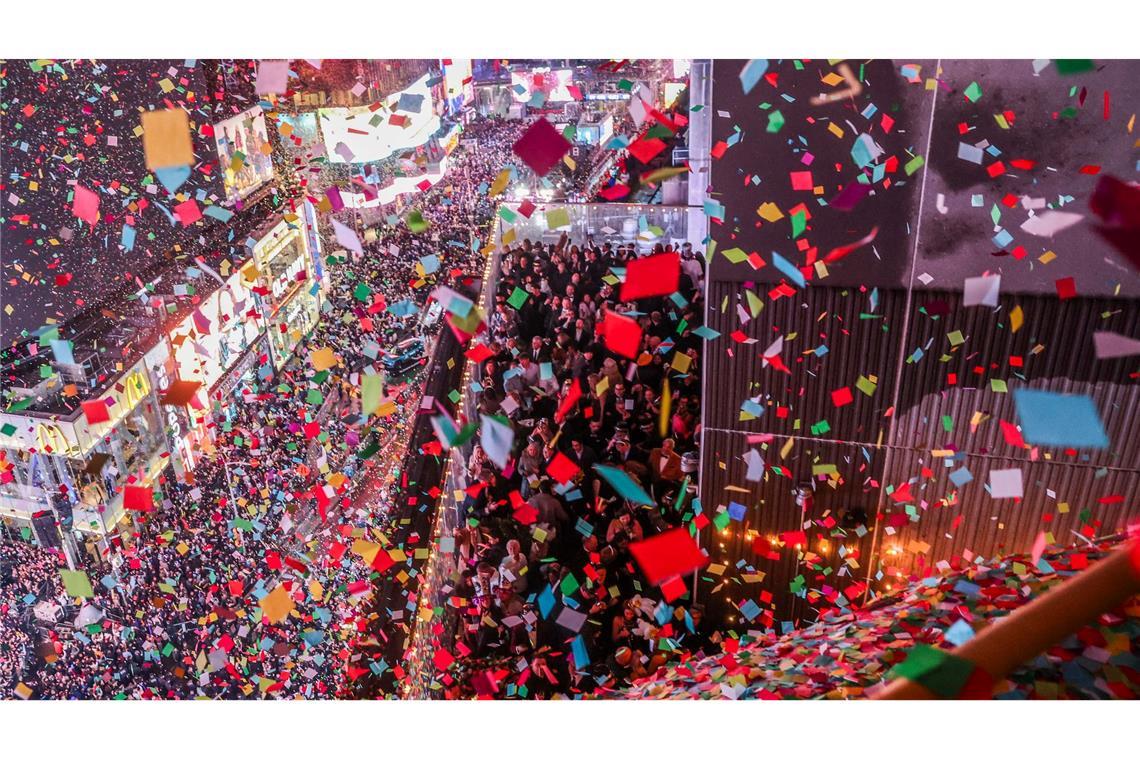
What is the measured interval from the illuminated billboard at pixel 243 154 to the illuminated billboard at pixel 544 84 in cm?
75

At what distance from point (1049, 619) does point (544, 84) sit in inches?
71.9

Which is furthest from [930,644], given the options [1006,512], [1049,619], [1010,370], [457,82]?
[457,82]

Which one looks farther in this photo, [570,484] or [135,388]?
[570,484]

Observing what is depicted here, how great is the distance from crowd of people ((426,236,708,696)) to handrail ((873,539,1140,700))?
0.92 meters

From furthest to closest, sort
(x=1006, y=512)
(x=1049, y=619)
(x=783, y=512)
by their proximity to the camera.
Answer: (x=783, y=512)
(x=1006, y=512)
(x=1049, y=619)

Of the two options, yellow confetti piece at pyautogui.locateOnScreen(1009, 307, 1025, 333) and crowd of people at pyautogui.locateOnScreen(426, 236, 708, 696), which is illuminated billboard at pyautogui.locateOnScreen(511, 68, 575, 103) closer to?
crowd of people at pyautogui.locateOnScreen(426, 236, 708, 696)

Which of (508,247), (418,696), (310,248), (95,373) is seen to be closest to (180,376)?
(95,373)

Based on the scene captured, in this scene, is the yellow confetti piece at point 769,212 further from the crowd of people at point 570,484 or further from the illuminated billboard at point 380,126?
the illuminated billboard at point 380,126

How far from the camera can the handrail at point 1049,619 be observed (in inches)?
64.4

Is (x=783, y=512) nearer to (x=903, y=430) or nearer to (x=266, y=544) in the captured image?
(x=903, y=430)

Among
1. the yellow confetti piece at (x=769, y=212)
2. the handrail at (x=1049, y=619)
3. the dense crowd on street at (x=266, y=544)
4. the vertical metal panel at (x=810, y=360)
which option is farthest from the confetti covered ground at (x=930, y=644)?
the yellow confetti piece at (x=769, y=212)

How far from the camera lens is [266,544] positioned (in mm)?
2385

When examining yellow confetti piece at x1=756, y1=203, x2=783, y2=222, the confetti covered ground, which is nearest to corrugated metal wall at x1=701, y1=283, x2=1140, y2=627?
the confetti covered ground

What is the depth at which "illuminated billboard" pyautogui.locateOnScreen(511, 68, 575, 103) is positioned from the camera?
2000mm
